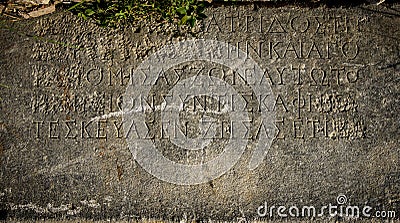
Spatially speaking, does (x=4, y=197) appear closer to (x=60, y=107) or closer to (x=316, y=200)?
(x=60, y=107)

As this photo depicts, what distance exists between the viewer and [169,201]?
10.8 ft

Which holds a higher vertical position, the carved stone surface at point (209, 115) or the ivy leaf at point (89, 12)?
the ivy leaf at point (89, 12)

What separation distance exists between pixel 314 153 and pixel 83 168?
164cm

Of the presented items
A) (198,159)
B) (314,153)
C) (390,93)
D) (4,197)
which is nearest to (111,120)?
(198,159)
